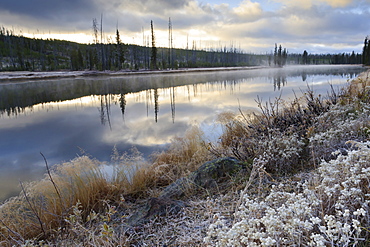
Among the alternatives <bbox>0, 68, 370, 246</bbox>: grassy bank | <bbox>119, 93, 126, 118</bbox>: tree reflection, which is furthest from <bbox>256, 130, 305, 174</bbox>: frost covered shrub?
<bbox>119, 93, 126, 118</bbox>: tree reflection

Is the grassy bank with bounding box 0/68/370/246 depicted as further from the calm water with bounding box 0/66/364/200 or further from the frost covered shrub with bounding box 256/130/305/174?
the calm water with bounding box 0/66/364/200

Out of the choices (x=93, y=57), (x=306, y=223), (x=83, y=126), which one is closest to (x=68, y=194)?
(x=306, y=223)

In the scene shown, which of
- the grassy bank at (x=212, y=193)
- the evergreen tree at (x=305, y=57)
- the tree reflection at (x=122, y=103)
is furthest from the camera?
the evergreen tree at (x=305, y=57)

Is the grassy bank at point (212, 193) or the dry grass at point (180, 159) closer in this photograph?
the grassy bank at point (212, 193)

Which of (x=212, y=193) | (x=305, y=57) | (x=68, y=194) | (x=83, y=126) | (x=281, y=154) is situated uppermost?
(x=305, y=57)

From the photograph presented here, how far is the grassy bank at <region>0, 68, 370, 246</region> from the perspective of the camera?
9.60 feet

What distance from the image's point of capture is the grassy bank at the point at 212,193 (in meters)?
2.93

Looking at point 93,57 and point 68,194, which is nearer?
point 68,194

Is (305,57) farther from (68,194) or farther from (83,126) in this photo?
(68,194)

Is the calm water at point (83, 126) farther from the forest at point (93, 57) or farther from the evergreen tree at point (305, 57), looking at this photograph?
the evergreen tree at point (305, 57)

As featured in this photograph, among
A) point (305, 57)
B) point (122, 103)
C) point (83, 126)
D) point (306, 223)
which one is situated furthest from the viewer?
point (305, 57)

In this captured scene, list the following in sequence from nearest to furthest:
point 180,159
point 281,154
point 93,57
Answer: point 281,154
point 180,159
point 93,57

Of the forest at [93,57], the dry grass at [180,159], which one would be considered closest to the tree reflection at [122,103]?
the dry grass at [180,159]

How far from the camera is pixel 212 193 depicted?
Result: 5012mm
